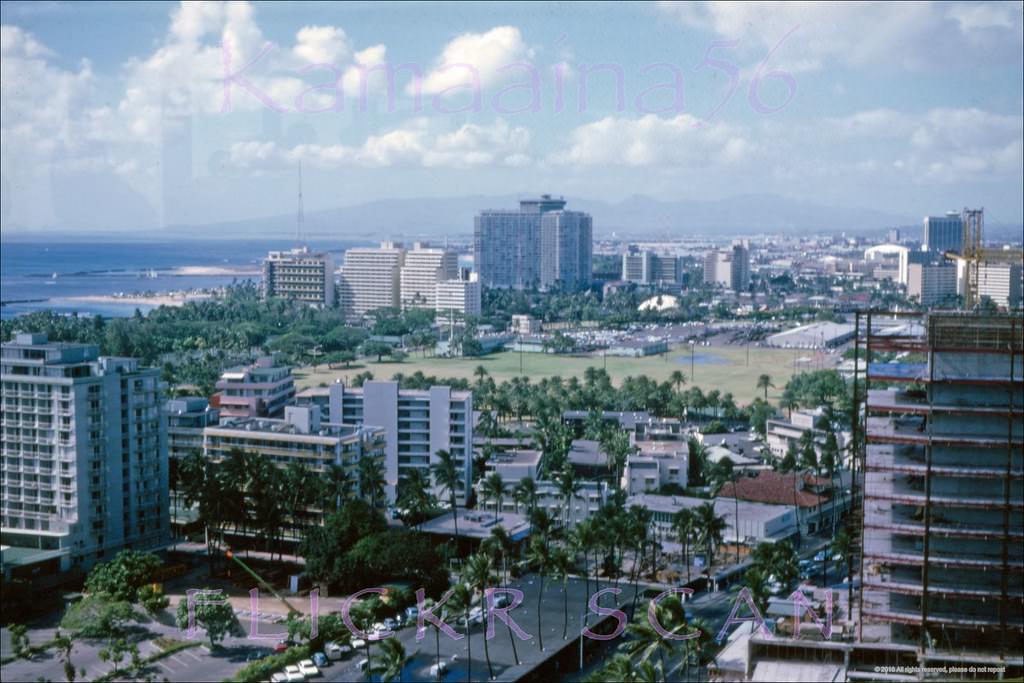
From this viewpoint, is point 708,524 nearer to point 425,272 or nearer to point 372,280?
point 425,272

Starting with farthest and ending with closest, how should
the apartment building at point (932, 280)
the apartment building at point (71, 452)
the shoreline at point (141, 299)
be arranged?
the apartment building at point (932, 280), the shoreline at point (141, 299), the apartment building at point (71, 452)

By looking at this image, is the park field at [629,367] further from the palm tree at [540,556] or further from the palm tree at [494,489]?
the palm tree at [540,556]

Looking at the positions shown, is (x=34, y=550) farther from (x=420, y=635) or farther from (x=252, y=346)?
(x=252, y=346)

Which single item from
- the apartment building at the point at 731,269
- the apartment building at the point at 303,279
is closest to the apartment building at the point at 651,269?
the apartment building at the point at 731,269

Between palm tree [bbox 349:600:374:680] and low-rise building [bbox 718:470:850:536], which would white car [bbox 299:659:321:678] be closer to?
palm tree [bbox 349:600:374:680]

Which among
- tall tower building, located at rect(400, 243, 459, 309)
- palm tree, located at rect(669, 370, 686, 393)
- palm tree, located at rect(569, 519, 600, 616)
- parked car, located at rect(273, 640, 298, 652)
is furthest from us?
tall tower building, located at rect(400, 243, 459, 309)

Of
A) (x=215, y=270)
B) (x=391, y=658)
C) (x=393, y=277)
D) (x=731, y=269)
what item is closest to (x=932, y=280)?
(x=731, y=269)

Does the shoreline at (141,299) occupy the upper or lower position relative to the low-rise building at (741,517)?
upper

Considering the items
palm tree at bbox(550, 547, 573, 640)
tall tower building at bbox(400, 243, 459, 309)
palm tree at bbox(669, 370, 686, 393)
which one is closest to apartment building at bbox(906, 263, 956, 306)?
tall tower building at bbox(400, 243, 459, 309)
